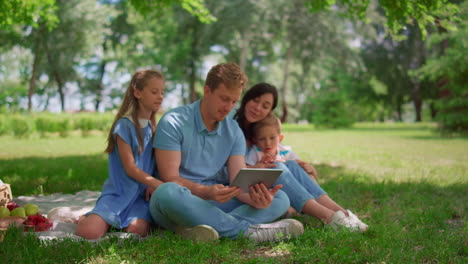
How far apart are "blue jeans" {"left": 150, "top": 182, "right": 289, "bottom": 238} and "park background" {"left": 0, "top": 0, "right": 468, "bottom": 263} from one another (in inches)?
5.8

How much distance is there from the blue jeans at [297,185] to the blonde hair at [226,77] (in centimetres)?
98

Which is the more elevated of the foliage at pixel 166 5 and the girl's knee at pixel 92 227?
the foliage at pixel 166 5

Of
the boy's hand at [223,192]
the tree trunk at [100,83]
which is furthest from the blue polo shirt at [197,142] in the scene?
the tree trunk at [100,83]

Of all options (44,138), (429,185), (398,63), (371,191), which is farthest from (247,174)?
(398,63)

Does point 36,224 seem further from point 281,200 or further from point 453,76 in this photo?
point 453,76

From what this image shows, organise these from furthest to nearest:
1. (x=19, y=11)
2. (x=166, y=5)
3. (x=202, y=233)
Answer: (x=166, y=5) < (x=19, y=11) < (x=202, y=233)

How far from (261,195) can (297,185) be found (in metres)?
0.63

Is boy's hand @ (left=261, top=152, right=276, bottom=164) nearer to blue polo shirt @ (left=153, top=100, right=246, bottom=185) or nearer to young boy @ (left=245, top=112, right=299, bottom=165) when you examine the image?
young boy @ (left=245, top=112, right=299, bottom=165)

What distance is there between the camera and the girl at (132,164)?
10.6 ft

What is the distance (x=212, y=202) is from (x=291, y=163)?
3.05 ft

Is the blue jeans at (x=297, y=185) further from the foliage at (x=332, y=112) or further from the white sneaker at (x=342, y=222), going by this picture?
the foliage at (x=332, y=112)

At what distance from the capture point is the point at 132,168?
3303mm

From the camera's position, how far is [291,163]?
3.85 m

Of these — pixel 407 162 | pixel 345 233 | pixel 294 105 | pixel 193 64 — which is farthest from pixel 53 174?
pixel 294 105
